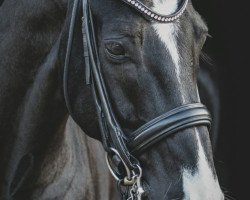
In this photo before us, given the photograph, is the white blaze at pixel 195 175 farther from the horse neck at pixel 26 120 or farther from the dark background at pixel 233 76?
the dark background at pixel 233 76

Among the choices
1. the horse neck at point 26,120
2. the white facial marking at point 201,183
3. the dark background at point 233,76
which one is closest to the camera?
the white facial marking at point 201,183

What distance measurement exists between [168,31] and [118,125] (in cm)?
36

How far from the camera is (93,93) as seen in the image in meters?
2.14

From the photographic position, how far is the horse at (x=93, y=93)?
1.95 m

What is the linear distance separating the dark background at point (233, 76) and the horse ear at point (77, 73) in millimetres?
2024

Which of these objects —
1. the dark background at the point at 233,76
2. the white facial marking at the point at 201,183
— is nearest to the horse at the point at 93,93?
the white facial marking at the point at 201,183

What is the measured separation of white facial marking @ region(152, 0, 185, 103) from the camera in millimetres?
1982

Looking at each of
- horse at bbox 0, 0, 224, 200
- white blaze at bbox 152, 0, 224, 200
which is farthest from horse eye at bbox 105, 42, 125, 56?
white blaze at bbox 152, 0, 224, 200

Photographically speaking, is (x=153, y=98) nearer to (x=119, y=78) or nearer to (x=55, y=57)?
(x=119, y=78)

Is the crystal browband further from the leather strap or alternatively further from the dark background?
the dark background

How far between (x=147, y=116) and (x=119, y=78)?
0.16 meters

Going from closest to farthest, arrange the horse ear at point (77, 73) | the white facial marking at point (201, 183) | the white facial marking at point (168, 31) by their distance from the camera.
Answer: the white facial marking at point (201, 183), the white facial marking at point (168, 31), the horse ear at point (77, 73)

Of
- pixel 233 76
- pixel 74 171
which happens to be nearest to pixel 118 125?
pixel 74 171

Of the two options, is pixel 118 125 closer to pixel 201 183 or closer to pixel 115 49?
pixel 115 49
